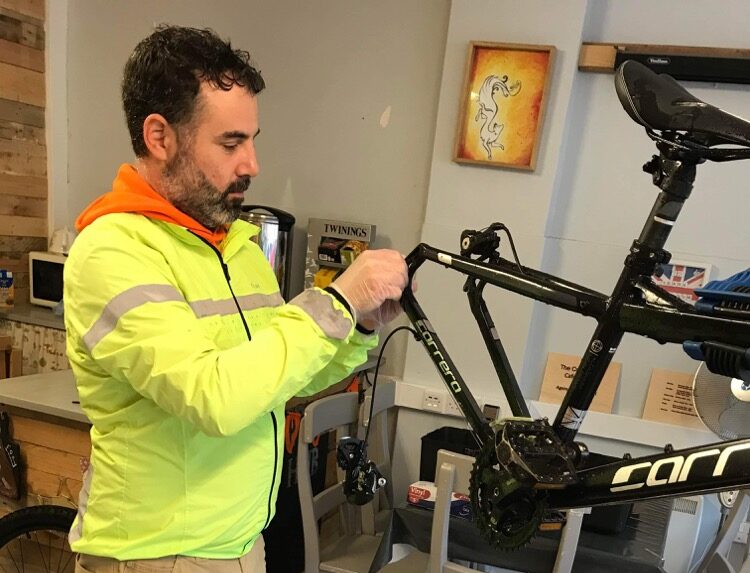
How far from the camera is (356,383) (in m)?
2.10

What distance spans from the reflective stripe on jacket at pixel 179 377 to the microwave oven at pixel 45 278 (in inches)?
68.5

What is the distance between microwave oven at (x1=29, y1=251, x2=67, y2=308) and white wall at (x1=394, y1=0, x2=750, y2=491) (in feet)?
5.10

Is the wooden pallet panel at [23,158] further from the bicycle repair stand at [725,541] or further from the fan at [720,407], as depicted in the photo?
the bicycle repair stand at [725,541]

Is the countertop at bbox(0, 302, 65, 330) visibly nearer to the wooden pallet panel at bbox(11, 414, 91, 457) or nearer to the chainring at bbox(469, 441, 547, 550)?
the wooden pallet panel at bbox(11, 414, 91, 457)

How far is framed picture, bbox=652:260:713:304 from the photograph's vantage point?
1926mm

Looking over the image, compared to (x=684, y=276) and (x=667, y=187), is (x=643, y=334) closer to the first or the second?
(x=667, y=187)

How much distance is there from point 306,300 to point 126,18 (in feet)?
7.42

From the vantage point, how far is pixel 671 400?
6.50 feet

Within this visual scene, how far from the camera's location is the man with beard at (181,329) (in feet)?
2.48

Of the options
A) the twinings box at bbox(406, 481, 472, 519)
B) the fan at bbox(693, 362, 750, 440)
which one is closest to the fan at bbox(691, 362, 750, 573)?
the fan at bbox(693, 362, 750, 440)

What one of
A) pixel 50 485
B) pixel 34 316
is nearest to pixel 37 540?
pixel 50 485

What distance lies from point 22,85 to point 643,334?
8.82ft

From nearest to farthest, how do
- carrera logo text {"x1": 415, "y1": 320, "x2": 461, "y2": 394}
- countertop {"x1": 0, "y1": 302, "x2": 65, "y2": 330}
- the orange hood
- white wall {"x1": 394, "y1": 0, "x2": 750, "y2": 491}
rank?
the orange hood, carrera logo text {"x1": 415, "y1": 320, "x2": 461, "y2": 394}, white wall {"x1": 394, "y1": 0, "x2": 750, "y2": 491}, countertop {"x1": 0, "y1": 302, "x2": 65, "y2": 330}

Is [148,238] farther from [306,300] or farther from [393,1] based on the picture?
[393,1]
